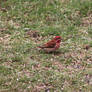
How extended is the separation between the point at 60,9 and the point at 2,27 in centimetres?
211

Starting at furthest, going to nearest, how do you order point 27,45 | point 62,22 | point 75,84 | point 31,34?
point 62,22 < point 31,34 < point 27,45 < point 75,84

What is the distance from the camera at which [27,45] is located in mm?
10312

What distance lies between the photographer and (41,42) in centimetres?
1074

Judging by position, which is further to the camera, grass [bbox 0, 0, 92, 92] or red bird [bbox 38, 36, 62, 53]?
red bird [bbox 38, 36, 62, 53]

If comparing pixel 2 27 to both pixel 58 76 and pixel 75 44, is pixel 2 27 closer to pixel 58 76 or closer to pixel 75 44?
pixel 75 44

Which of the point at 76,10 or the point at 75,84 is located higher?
the point at 76,10

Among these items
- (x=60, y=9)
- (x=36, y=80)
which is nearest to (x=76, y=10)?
(x=60, y=9)

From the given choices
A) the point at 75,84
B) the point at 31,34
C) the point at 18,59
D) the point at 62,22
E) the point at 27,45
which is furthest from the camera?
the point at 62,22

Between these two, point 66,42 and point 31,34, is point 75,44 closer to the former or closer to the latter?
point 66,42

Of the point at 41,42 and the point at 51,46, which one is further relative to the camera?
the point at 41,42

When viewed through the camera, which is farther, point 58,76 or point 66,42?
point 66,42

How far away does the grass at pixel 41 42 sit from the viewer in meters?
8.49

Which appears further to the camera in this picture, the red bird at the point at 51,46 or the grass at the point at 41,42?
the red bird at the point at 51,46

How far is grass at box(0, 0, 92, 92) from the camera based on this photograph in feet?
27.9
